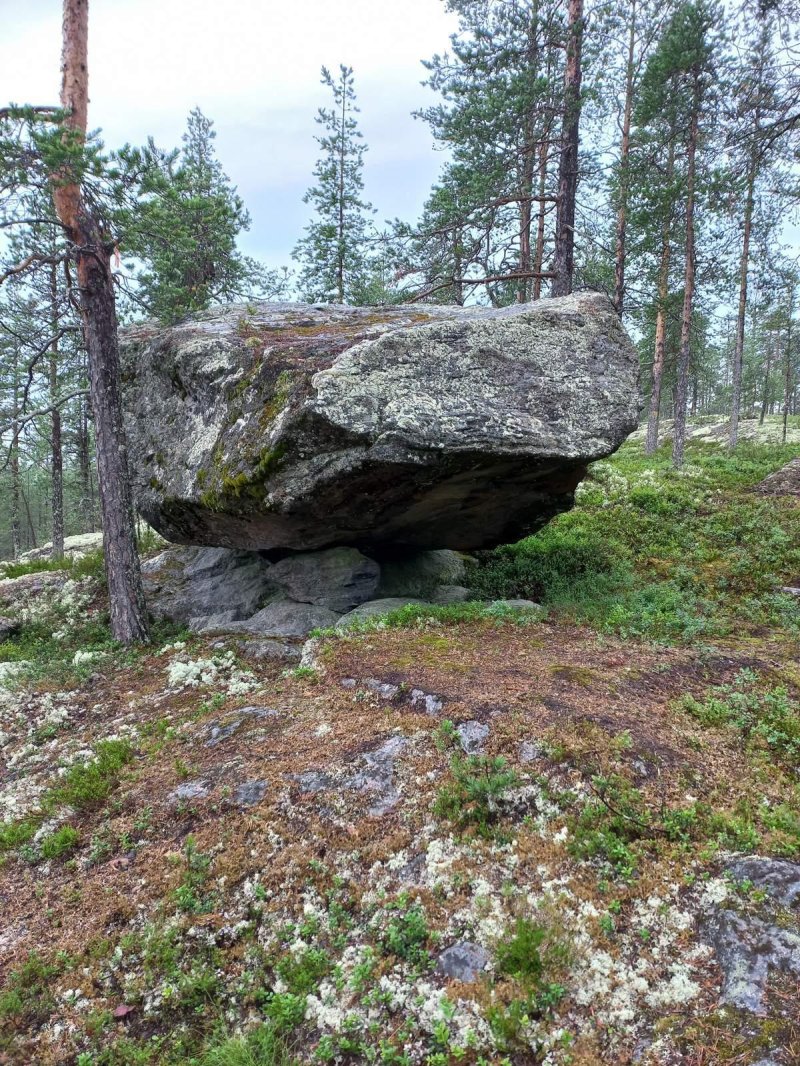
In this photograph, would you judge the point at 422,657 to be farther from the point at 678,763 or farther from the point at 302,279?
the point at 302,279

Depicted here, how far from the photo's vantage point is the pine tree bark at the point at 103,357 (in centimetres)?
913

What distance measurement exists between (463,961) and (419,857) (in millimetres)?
814

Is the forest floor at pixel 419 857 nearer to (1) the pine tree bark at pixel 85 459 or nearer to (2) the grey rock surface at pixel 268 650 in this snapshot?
(2) the grey rock surface at pixel 268 650

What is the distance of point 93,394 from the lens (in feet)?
32.4

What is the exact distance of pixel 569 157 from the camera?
43.2ft

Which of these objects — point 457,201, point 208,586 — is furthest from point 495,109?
point 208,586

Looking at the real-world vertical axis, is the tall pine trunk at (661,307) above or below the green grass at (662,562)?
above

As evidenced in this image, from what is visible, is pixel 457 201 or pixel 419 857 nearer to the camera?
pixel 419 857

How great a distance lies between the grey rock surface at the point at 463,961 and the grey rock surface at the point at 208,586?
7.59 m

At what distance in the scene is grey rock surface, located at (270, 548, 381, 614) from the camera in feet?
33.2

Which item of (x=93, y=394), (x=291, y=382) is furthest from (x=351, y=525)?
(x=93, y=394)

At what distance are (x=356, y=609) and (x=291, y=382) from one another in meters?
3.63

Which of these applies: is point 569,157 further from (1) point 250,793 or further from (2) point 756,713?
(1) point 250,793

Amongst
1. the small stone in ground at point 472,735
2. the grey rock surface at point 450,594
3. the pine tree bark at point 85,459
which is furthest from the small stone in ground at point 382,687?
the pine tree bark at point 85,459
